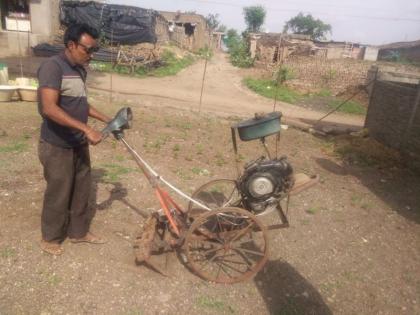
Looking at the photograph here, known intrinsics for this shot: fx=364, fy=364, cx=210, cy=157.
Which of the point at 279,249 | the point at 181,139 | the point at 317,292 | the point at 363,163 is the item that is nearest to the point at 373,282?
the point at 317,292

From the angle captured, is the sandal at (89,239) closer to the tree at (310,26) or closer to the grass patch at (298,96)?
the grass patch at (298,96)

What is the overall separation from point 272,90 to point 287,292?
1435cm

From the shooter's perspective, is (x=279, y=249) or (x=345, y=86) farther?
(x=345, y=86)

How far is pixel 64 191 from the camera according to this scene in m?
3.18

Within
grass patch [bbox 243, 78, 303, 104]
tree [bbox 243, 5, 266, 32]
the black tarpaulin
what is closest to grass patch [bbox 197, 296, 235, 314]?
grass patch [bbox 243, 78, 303, 104]

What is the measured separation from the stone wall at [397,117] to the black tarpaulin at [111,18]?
14.7 m

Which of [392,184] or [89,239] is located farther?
[392,184]

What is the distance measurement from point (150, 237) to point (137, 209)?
117 centimetres

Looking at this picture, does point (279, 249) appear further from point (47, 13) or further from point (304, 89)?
point (47, 13)

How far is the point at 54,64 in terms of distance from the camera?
275 centimetres

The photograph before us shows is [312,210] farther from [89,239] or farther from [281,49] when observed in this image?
[281,49]

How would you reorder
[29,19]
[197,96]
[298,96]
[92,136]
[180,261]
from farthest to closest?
1. [29,19]
2. [298,96]
3. [197,96]
4. [180,261]
5. [92,136]

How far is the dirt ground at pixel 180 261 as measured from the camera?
3029 mm

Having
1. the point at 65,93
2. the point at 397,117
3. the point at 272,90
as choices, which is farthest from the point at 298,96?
the point at 65,93
